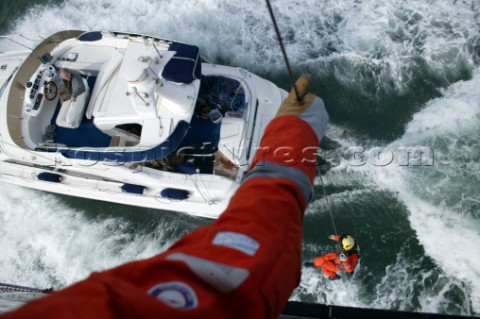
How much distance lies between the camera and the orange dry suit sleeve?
1069mm

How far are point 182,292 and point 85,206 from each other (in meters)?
7.82

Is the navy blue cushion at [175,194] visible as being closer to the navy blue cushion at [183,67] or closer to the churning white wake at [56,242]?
the navy blue cushion at [183,67]

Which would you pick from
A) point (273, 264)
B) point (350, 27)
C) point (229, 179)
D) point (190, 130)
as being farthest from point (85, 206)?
point (273, 264)

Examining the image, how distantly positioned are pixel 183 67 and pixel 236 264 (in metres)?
4.89

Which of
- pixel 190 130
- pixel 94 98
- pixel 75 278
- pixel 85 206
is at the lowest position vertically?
pixel 75 278

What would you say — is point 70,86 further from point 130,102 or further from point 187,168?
point 187,168

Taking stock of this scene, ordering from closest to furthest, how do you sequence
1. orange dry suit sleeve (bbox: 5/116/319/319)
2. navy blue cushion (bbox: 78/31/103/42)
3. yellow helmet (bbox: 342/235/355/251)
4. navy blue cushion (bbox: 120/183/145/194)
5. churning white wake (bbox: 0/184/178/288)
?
orange dry suit sleeve (bbox: 5/116/319/319) → yellow helmet (bbox: 342/235/355/251) → navy blue cushion (bbox: 120/183/145/194) → navy blue cushion (bbox: 78/31/103/42) → churning white wake (bbox: 0/184/178/288)

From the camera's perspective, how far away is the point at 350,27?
8.48 metres

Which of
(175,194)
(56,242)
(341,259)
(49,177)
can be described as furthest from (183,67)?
(56,242)

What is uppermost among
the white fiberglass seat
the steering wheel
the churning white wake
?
the steering wheel

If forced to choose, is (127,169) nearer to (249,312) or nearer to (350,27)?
(249,312)

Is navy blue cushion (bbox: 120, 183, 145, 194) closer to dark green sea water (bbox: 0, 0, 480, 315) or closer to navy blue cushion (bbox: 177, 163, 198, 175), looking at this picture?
navy blue cushion (bbox: 177, 163, 198, 175)

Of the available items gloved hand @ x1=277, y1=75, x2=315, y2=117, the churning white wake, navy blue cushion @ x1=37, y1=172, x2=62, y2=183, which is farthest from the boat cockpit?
gloved hand @ x1=277, y1=75, x2=315, y2=117

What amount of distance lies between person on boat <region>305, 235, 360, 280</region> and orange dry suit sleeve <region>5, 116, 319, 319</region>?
4383mm
